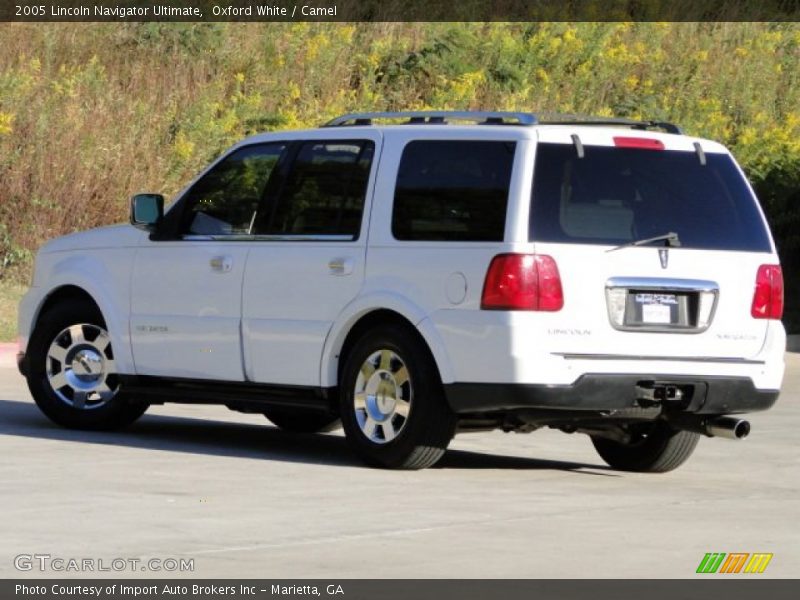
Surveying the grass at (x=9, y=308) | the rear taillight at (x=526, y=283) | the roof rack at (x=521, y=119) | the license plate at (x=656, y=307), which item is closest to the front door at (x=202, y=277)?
the roof rack at (x=521, y=119)

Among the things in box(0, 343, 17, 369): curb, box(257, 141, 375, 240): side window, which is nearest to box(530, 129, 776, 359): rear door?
box(257, 141, 375, 240): side window

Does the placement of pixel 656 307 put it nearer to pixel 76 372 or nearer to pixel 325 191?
pixel 325 191

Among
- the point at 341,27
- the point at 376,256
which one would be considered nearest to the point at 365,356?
the point at 376,256

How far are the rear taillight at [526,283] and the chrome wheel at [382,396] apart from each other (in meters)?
0.84

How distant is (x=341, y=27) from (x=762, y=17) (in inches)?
420

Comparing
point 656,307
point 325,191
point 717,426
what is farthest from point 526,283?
point 325,191

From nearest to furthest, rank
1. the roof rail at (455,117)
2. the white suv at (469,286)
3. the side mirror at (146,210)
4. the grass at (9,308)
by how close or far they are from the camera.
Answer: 1. the white suv at (469,286)
2. the roof rail at (455,117)
3. the side mirror at (146,210)
4. the grass at (9,308)

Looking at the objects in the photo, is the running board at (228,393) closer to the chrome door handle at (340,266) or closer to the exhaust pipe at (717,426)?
the chrome door handle at (340,266)

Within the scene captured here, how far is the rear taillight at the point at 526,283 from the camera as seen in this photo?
1089cm

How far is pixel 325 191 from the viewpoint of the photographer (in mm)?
12156

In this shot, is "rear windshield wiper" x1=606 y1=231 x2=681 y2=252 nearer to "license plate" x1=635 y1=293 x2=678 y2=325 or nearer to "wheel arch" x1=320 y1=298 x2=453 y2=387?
"license plate" x1=635 y1=293 x2=678 y2=325

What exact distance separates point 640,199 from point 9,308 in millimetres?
11418

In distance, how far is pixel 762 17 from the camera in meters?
38.5

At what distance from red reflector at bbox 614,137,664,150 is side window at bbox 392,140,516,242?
0.64m
